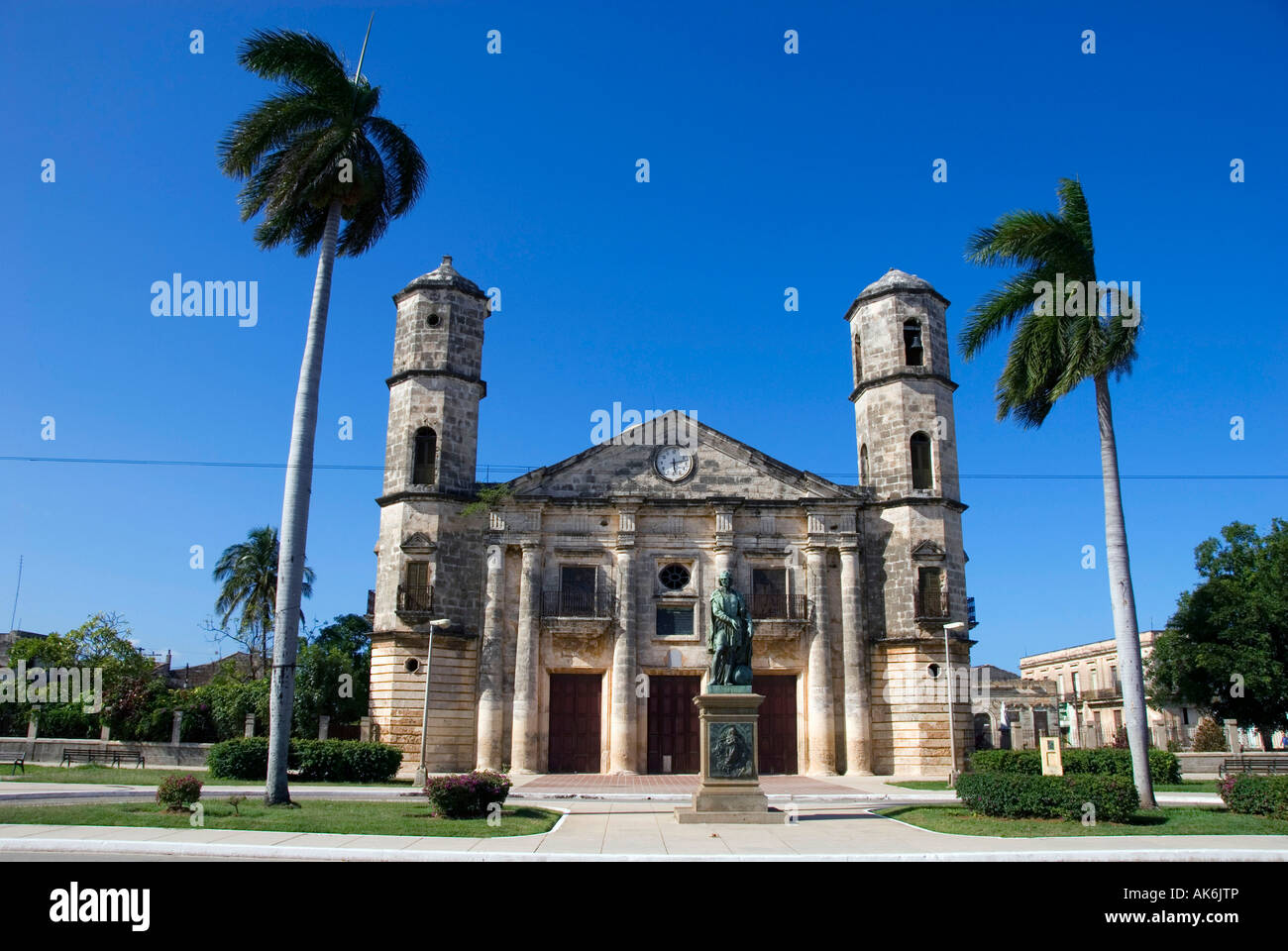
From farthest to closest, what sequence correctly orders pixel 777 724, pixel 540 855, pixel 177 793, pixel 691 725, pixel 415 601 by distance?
pixel 777 724, pixel 691 725, pixel 415 601, pixel 177 793, pixel 540 855

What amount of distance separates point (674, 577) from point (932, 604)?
8.90m

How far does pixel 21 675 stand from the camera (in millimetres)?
39406

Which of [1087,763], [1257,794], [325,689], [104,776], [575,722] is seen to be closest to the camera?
[1257,794]

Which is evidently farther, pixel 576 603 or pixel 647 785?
pixel 576 603

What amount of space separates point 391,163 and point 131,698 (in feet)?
85.9

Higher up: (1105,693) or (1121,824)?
(1105,693)

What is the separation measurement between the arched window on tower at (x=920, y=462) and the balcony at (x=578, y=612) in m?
11.6

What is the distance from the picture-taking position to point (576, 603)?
31.8 m

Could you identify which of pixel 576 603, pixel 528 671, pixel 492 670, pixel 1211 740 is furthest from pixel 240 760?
pixel 1211 740

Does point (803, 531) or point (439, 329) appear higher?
point (439, 329)

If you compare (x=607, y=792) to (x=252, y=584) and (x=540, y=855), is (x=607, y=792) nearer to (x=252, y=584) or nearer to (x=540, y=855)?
(x=540, y=855)

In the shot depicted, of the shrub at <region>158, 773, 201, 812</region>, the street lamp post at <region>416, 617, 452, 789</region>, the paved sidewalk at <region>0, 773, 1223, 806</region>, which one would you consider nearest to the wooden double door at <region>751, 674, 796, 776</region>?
the paved sidewalk at <region>0, 773, 1223, 806</region>
